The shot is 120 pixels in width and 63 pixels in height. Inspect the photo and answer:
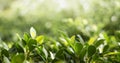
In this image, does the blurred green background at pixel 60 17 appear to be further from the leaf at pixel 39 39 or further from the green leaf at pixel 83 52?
the green leaf at pixel 83 52

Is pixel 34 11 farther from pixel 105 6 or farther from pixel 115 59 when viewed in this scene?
pixel 115 59

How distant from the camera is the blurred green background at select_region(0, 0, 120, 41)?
463 cm

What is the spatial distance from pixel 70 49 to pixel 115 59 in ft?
0.96

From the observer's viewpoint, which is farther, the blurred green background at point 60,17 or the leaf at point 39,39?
the blurred green background at point 60,17

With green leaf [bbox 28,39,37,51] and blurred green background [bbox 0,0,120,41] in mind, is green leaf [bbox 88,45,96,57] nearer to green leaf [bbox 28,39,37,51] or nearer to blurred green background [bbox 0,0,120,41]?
green leaf [bbox 28,39,37,51]

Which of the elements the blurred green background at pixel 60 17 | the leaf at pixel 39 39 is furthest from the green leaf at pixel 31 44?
the blurred green background at pixel 60 17

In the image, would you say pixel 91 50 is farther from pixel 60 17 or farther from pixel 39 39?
pixel 60 17

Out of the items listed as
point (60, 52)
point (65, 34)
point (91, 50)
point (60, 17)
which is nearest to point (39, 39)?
point (65, 34)

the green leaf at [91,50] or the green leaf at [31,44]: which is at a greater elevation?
the green leaf at [31,44]

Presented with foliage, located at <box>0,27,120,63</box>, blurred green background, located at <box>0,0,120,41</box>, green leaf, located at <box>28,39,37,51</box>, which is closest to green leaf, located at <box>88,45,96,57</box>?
foliage, located at <box>0,27,120,63</box>

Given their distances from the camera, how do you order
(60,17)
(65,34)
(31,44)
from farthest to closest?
(60,17) < (65,34) < (31,44)

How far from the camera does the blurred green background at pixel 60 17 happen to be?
4625 millimetres

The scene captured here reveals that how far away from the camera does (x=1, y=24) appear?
853cm

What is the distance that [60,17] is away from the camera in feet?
27.2
